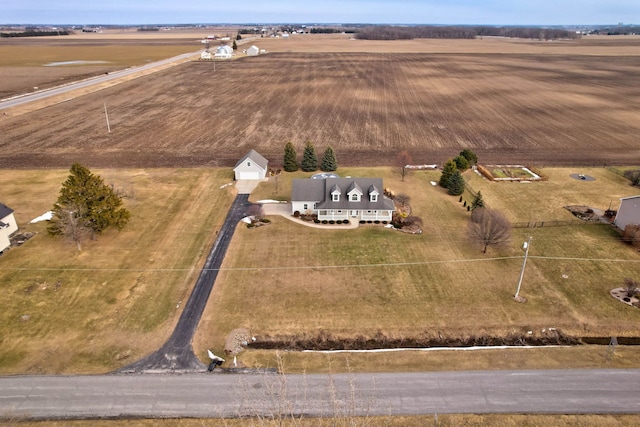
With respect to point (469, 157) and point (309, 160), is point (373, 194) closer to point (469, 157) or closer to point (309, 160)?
point (309, 160)

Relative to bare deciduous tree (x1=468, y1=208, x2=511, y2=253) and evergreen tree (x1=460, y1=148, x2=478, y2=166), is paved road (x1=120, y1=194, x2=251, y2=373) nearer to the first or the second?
bare deciduous tree (x1=468, y1=208, x2=511, y2=253)

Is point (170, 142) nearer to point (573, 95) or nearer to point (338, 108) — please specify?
point (338, 108)

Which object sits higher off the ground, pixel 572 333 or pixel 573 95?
pixel 573 95

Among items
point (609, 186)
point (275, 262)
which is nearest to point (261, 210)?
point (275, 262)

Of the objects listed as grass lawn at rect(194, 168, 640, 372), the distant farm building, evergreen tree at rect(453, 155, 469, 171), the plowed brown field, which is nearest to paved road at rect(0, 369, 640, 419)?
grass lawn at rect(194, 168, 640, 372)

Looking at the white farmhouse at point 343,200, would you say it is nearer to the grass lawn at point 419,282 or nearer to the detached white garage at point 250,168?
the grass lawn at point 419,282

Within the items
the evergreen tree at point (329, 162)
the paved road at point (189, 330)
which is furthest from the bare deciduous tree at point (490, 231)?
the paved road at point (189, 330)

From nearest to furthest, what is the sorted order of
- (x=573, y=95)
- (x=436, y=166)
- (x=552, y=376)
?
(x=552, y=376)
(x=436, y=166)
(x=573, y=95)
